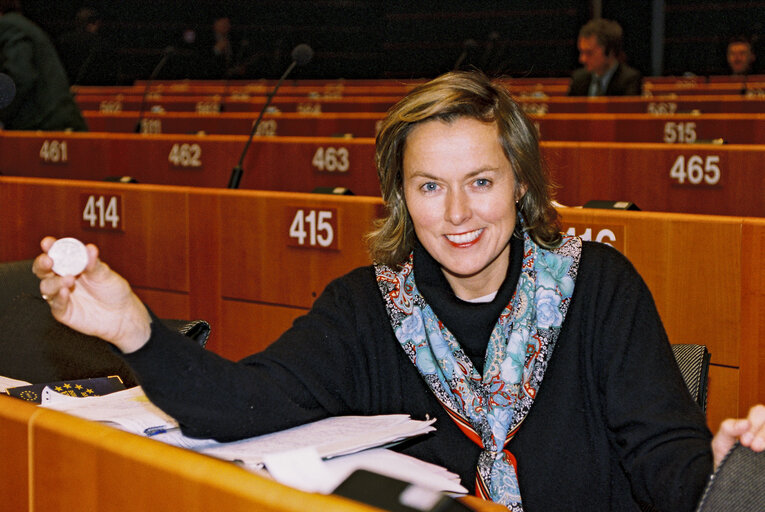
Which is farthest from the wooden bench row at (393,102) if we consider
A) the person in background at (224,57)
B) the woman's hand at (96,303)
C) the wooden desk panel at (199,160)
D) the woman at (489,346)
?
the woman's hand at (96,303)

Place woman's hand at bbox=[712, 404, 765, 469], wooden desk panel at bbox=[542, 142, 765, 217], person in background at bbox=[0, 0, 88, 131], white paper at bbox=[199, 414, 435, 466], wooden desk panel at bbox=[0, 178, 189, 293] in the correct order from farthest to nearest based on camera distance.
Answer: person in background at bbox=[0, 0, 88, 131] → wooden desk panel at bbox=[542, 142, 765, 217] → wooden desk panel at bbox=[0, 178, 189, 293] → white paper at bbox=[199, 414, 435, 466] → woman's hand at bbox=[712, 404, 765, 469]

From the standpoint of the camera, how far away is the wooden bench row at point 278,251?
Result: 7.22ft

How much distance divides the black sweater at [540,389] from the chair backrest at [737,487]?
0.30 m

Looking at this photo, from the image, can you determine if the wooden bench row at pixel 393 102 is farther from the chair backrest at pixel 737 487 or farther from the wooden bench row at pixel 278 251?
the chair backrest at pixel 737 487

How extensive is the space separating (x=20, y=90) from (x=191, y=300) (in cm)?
254

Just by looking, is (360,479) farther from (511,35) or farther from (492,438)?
(511,35)

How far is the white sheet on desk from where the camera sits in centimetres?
83

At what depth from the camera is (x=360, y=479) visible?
0.70 m

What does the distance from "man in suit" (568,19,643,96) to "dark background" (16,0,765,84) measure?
4.61m

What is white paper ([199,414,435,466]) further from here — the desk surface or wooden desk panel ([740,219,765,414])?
wooden desk panel ([740,219,765,414])

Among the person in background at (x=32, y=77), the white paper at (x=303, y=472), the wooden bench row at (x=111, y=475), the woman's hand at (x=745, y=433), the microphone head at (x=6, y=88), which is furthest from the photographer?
the person in background at (x=32, y=77)

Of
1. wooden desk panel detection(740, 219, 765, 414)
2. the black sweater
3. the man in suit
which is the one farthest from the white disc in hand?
the man in suit

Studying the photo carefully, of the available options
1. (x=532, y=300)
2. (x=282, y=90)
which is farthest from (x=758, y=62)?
(x=532, y=300)

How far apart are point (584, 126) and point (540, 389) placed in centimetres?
389
